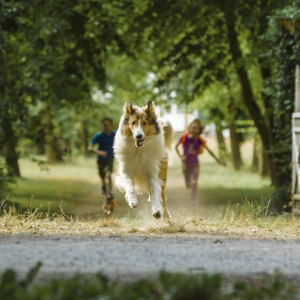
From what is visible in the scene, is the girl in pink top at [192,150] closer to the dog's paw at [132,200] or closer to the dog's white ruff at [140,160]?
the dog's white ruff at [140,160]

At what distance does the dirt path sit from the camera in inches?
258

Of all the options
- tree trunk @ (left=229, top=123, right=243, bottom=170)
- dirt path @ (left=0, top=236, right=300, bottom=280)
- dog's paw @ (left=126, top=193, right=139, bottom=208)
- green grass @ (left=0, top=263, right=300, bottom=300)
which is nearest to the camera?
green grass @ (left=0, top=263, right=300, bottom=300)

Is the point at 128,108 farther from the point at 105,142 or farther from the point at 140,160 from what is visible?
the point at 105,142

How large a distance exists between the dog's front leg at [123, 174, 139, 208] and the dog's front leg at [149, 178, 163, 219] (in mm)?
282

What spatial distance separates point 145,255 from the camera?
730 centimetres

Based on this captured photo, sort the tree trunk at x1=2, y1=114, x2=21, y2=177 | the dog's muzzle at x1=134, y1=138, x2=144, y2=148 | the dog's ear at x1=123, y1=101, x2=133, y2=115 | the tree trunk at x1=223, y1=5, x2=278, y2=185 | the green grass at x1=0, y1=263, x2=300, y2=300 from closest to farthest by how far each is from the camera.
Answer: the green grass at x1=0, y1=263, x2=300, y2=300 < the dog's muzzle at x1=134, y1=138, x2=144, y2=148 < the dog's ear at x1=123, y1=101, x2=133, y2=115 < the tree trunk at x1=2, y1=114, x2=21, y2=177 < the tree trunk at x1=223, y1=5, x2=278, y2=185

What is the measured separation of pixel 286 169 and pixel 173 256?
10.8 metres

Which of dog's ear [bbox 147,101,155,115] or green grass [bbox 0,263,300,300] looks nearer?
green grass [bbox 0,263,300,300]

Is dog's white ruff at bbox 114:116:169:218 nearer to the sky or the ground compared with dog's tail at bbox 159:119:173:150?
nearer to the ground

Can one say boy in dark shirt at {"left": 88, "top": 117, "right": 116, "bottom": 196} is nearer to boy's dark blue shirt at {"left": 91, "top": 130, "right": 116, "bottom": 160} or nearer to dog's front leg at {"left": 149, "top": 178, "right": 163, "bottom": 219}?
boy's dark blue shirt at {"left": 91, "top": 130, "right": 116, "bottom": 160}

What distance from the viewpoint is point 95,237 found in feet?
29.5

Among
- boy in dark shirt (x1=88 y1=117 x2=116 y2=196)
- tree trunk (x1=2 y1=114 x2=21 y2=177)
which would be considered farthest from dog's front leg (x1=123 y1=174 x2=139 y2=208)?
tree trunk (x1=2 y1=114 x2=21 y2=177)

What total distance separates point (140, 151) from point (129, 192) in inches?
30.6

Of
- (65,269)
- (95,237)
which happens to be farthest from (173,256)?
(95,237)
